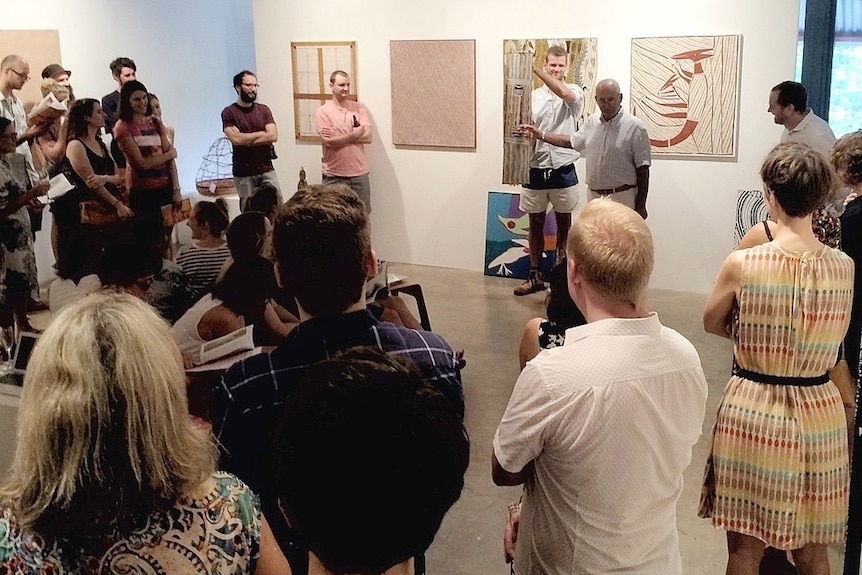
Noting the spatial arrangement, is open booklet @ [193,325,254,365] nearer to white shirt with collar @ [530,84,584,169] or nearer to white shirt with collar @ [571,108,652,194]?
white shirt with collar @ [571,108,652,194]

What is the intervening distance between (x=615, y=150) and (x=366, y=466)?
5469 mm

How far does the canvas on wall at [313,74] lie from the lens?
7.88 metres

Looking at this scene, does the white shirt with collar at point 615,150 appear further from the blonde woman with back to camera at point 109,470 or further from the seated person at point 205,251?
the blonde woman with back to camera at point 109,470

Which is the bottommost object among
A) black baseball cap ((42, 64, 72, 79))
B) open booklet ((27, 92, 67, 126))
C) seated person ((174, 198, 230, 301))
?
seated person ((174, 198, 230, 301))

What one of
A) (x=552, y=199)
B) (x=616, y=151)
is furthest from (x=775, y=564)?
(x=552, y=199)

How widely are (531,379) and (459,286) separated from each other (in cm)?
550

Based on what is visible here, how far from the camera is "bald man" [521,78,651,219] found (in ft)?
20.1

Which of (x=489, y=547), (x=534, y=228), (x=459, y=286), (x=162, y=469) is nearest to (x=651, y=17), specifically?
(x=534, y=228)

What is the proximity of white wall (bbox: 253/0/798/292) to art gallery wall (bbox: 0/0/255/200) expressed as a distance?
116 centimetres

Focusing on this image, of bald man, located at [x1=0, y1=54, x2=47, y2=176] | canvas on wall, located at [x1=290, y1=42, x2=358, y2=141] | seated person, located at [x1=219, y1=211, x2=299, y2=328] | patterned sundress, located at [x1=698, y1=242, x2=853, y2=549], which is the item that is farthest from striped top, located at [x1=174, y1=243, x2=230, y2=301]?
canvas on wall, located at [x1=290, y1=42, x2=358, y2=141]

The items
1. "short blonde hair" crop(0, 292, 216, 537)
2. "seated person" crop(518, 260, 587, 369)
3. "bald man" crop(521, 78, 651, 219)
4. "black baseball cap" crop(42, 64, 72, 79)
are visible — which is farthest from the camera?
"black baseball cap" crop(42, 64, 72, 79)

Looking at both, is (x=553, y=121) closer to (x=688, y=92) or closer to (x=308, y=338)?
(x=688, y=92)

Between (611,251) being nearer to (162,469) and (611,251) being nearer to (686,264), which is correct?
(162,469)

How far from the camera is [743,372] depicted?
8.17 ft
